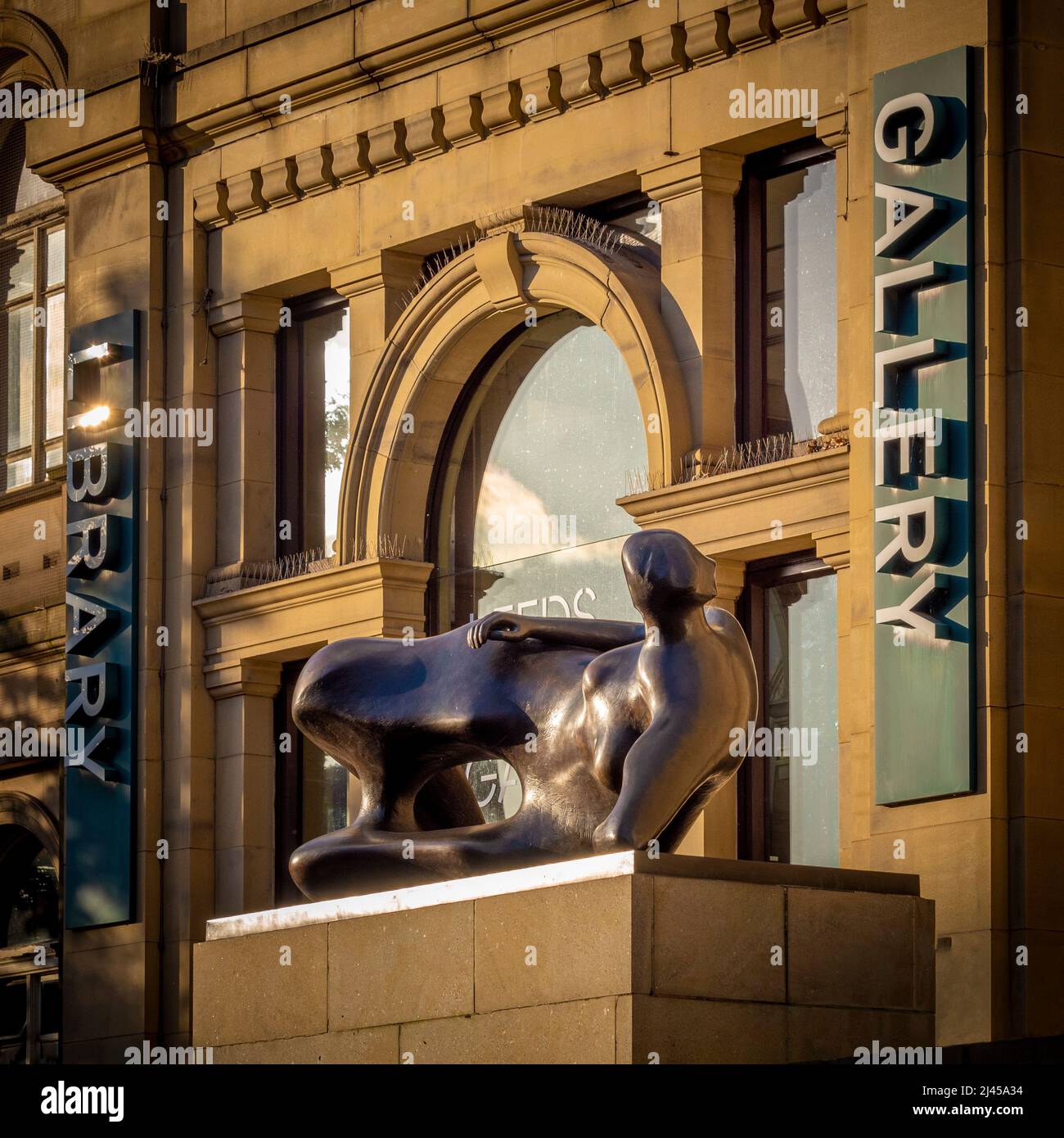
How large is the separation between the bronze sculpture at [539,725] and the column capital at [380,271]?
32.4ft

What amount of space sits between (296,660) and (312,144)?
4934mm

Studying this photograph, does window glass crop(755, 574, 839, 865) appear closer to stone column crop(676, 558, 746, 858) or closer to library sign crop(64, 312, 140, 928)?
stone column crop(676, 558, 746, 858)

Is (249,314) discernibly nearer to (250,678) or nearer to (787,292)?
(250,678)

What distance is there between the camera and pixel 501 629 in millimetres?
14070

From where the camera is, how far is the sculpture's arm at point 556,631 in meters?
14.1

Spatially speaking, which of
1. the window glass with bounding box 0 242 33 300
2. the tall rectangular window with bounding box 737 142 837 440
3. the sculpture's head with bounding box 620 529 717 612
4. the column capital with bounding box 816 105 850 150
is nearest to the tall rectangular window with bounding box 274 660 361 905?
the tall rectangular window with bounding box 737 142 837 440

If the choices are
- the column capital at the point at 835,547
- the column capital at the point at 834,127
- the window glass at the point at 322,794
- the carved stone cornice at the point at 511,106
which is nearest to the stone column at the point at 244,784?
the window glass at the point at 322,794

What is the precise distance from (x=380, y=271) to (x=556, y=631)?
34.6 feet

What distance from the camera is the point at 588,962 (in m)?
12.5

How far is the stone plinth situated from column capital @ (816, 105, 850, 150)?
826 cm

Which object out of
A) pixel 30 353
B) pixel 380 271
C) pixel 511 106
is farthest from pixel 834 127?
pixel 30 353

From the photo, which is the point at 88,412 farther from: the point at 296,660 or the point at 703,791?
the point at 703,791

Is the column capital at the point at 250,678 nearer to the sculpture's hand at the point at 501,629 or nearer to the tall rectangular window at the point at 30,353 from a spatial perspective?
the tall rectangular window at the point at 30,353

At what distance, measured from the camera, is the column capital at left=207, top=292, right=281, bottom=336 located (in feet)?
83.4
